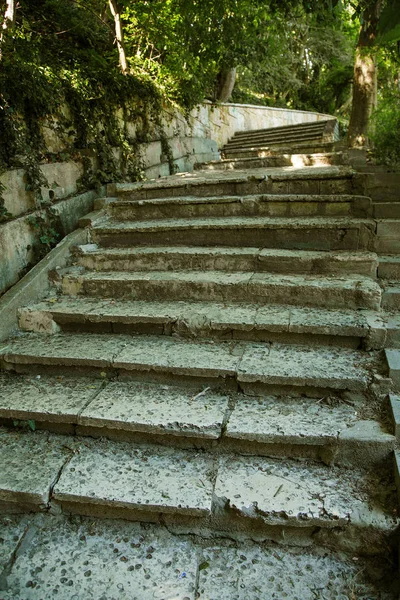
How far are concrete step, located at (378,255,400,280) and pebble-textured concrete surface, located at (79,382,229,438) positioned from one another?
4.86 feet

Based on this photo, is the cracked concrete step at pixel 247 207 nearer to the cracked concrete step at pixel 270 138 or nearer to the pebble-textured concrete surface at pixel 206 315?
the pebble-textured concrete surface at pixel 206 315

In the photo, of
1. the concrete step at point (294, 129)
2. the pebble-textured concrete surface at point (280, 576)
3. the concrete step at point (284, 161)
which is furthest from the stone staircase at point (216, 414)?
the concrete step at point (294, 129)

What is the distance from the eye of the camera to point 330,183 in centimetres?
359

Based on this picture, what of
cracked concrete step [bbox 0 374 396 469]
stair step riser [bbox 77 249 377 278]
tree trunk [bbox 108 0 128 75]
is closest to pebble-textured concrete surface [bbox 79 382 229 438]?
cracked concrete step [bbox 0 374 396 469]

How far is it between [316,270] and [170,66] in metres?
4.29

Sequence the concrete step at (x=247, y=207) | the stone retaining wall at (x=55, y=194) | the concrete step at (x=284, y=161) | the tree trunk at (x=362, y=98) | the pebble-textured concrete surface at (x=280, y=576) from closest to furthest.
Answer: the pebble-textured concrete surface at (x=280, y=576) → the stone retaining wall at (x=55, y=194) → the concrete step at (x=247, y=207) → the concrete step at (x=284, y=161) → the tree trunk at (x=362, y=98)

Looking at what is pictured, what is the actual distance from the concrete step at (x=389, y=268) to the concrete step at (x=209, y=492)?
1.47m

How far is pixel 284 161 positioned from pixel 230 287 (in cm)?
357

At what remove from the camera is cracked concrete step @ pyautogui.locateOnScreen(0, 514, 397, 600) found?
1577 millimetres

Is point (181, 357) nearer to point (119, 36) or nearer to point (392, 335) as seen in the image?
point (392, 335)

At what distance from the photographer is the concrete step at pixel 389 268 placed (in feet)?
9.11

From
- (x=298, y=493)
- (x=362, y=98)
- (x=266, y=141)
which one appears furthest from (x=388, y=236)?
(x=266, y=141)

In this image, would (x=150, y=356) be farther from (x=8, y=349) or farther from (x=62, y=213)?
(x=62, y=213)

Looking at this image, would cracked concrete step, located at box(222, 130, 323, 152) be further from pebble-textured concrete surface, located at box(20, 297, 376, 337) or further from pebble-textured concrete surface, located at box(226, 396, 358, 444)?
pebble-textured concrete surface, located at box(226, 396, 358, 444)
